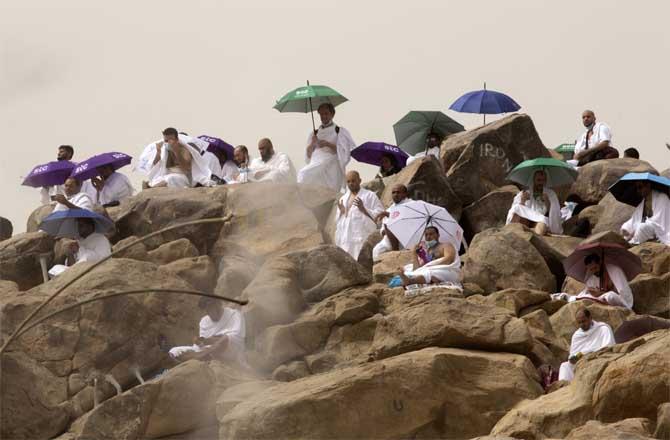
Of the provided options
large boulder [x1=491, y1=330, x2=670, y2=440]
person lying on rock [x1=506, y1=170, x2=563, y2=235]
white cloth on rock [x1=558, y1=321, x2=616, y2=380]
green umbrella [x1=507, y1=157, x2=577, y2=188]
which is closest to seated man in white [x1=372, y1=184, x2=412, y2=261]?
person lying on rock [x1=506, y1=170, x2=563, y2=235]

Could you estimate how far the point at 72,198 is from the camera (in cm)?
3469

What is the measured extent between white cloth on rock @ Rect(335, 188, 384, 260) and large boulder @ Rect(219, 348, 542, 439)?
27.5 feet

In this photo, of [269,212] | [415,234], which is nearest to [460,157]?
[269,212]

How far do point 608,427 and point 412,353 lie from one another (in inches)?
223

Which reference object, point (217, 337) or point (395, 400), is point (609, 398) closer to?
point (395, 400)

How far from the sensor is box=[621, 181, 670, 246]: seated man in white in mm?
32469

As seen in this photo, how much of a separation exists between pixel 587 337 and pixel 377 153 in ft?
37.7

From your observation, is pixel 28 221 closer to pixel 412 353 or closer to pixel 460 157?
pixel 460 157

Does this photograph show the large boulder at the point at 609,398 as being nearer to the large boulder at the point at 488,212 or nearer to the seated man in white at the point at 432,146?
the large boulder at the point at 488,212

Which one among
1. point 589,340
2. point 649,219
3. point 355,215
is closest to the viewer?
point 589,340

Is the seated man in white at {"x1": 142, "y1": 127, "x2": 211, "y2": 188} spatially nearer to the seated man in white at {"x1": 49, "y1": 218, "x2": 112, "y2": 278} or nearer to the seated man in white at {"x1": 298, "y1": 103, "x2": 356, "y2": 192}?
the seated man in white at {"x1": 298, "y1": 103, "x2": 356, "y2": 192}

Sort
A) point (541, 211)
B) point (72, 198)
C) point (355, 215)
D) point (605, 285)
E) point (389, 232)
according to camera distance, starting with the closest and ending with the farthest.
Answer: point (605, 285)
point (389, 232)
point (355, 215)
point (541, 211)
point (72, 198)

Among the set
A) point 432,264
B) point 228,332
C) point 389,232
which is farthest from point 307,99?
point 228,332

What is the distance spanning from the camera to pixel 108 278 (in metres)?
29.1
